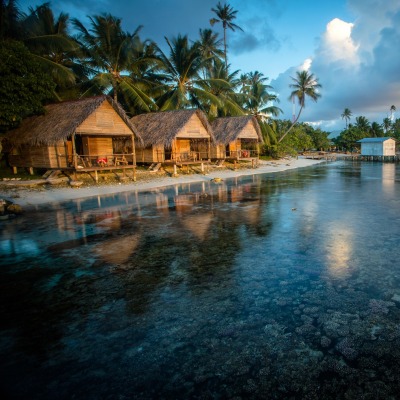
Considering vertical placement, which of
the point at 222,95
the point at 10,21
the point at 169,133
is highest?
the point at 10,21

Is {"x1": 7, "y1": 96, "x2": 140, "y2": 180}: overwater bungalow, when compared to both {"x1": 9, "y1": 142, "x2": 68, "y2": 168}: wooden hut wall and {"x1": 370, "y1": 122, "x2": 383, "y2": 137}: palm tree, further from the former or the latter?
{"x1": 370, "y1": 122, "x2": 383, "y2": 137}: palm tree

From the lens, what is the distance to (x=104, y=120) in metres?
17.5

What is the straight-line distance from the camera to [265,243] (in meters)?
6.46

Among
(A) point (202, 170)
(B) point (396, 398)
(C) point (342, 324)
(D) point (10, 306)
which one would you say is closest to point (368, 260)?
(C) point (342, 324)

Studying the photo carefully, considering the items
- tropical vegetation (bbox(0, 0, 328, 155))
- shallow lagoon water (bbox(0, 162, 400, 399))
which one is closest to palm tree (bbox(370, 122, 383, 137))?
tropical vegetation (bbox(0, 0, 328, 155))

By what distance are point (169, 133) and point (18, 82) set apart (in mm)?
8993

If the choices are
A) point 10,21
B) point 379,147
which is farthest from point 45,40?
point 379,147

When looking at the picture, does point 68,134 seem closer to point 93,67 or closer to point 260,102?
point 93,67

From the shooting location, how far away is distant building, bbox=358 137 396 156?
4726 centimetres

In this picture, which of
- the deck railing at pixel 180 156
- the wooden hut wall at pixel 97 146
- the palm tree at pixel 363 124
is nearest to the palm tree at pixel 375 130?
the palm tree at pixel 363 124

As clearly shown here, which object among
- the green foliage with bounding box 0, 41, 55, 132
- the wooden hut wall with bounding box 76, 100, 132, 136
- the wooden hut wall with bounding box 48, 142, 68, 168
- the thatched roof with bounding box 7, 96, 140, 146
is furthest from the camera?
the wooden hut wall with bounding box 48, 142, 68, 168

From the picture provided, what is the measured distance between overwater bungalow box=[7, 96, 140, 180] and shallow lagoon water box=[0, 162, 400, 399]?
953cm

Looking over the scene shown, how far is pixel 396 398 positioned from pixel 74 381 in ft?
8.76

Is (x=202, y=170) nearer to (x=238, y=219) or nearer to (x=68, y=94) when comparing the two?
(x=68, y=94)
